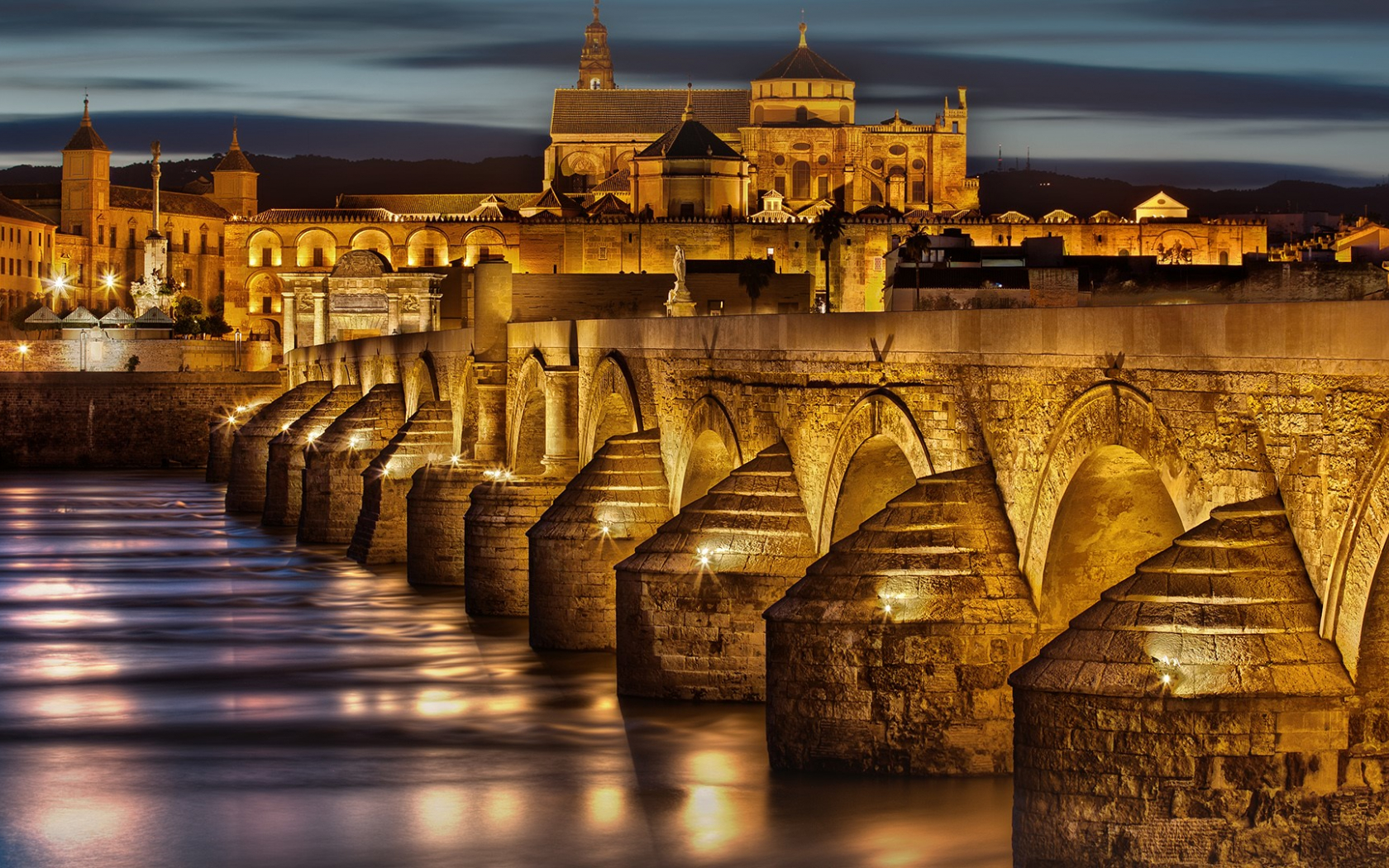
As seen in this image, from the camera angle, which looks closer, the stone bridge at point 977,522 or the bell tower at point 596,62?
the stone bridge at point 977,522

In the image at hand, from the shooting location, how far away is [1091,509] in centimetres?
1452

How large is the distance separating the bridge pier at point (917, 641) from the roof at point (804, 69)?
107 metres

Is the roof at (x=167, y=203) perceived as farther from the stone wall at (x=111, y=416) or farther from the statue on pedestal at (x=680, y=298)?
the statue on pedestal at (x=680, y=298)

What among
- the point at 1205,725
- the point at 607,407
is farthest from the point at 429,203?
the point at 1205,725

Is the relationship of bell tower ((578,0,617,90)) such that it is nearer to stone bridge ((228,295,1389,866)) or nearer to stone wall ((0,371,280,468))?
stone wall ((0,371,280,468))

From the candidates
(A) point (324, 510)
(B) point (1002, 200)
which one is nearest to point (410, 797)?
(A) point (324, 510)

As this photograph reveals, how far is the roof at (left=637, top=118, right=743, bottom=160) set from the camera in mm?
99113

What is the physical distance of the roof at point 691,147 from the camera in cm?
9911

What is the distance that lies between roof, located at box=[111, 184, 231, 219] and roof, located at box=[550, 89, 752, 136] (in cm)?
2190

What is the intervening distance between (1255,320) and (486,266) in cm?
2286

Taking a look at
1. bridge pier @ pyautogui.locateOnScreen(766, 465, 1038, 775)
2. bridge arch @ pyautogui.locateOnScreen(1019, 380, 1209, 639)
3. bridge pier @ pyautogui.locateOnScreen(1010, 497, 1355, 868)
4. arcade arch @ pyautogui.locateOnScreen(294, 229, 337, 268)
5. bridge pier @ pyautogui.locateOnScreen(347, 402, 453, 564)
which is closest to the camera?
bridge pier @ pyautogui.locateOnScreen(1010, 497, 1355, 868)

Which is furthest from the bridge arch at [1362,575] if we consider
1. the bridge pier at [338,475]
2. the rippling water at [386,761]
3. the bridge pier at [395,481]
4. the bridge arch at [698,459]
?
the bridge pier at [338,475]

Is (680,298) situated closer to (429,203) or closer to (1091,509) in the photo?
(1091,509)

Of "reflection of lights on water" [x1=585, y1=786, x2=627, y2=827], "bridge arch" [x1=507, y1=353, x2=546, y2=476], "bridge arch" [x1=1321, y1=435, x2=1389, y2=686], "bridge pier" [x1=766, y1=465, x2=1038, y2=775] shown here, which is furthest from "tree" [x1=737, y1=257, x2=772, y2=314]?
"bridge arch" [x1=1321, y1=435, x2=1389, y2=686]
